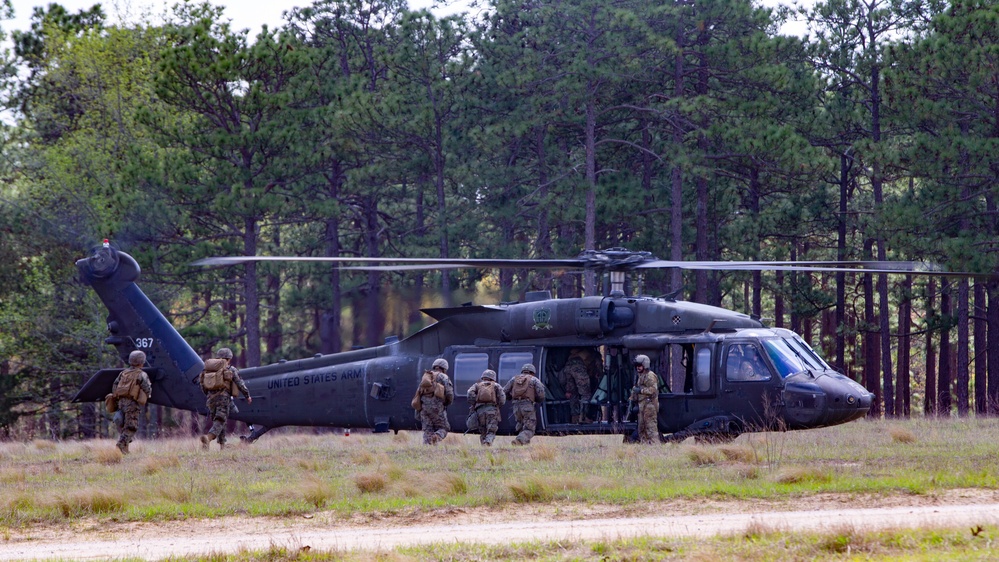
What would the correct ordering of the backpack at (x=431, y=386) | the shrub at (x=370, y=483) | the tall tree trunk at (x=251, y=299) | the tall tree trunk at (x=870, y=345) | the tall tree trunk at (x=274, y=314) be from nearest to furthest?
the shrub at (x=370, y=483), the backpack at (x=431, y=386), the tall tree trunk at (x=251, y=299), the tall tree trunk at (x=870, y=345), the tall tree trunk at (x=274, y=314)

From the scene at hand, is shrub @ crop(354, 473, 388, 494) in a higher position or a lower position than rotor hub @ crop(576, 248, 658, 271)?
lower

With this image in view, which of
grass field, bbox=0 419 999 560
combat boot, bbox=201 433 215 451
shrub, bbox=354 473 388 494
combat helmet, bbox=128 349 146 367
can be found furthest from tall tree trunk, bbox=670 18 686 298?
shrub, bbox=354 473 388 494

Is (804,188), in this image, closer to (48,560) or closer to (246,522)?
(246,522)

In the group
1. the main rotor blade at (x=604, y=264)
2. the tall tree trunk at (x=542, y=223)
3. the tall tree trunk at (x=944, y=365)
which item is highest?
the tall tree trunk at (x=542, y=223)

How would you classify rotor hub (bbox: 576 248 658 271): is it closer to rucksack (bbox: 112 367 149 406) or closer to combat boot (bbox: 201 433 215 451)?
combat boot (bbox: 201 433 215 451)

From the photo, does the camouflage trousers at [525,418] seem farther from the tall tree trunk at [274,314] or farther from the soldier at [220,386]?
the tall tree trunk at [274,314]

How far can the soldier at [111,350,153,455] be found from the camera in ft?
57.2

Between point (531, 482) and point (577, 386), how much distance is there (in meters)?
5.74

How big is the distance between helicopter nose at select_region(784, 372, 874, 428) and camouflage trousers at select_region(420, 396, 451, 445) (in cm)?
534

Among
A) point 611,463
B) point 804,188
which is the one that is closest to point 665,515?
point 611,463

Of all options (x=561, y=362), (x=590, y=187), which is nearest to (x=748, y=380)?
(x=561, y=362)

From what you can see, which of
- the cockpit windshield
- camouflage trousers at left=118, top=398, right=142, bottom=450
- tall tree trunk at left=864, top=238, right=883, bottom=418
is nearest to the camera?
the cockpit windshield

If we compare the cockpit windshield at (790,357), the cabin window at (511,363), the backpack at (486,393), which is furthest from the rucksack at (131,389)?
the cockpit windshield at (790,357)

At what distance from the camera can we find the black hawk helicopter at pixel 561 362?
15641 mm
